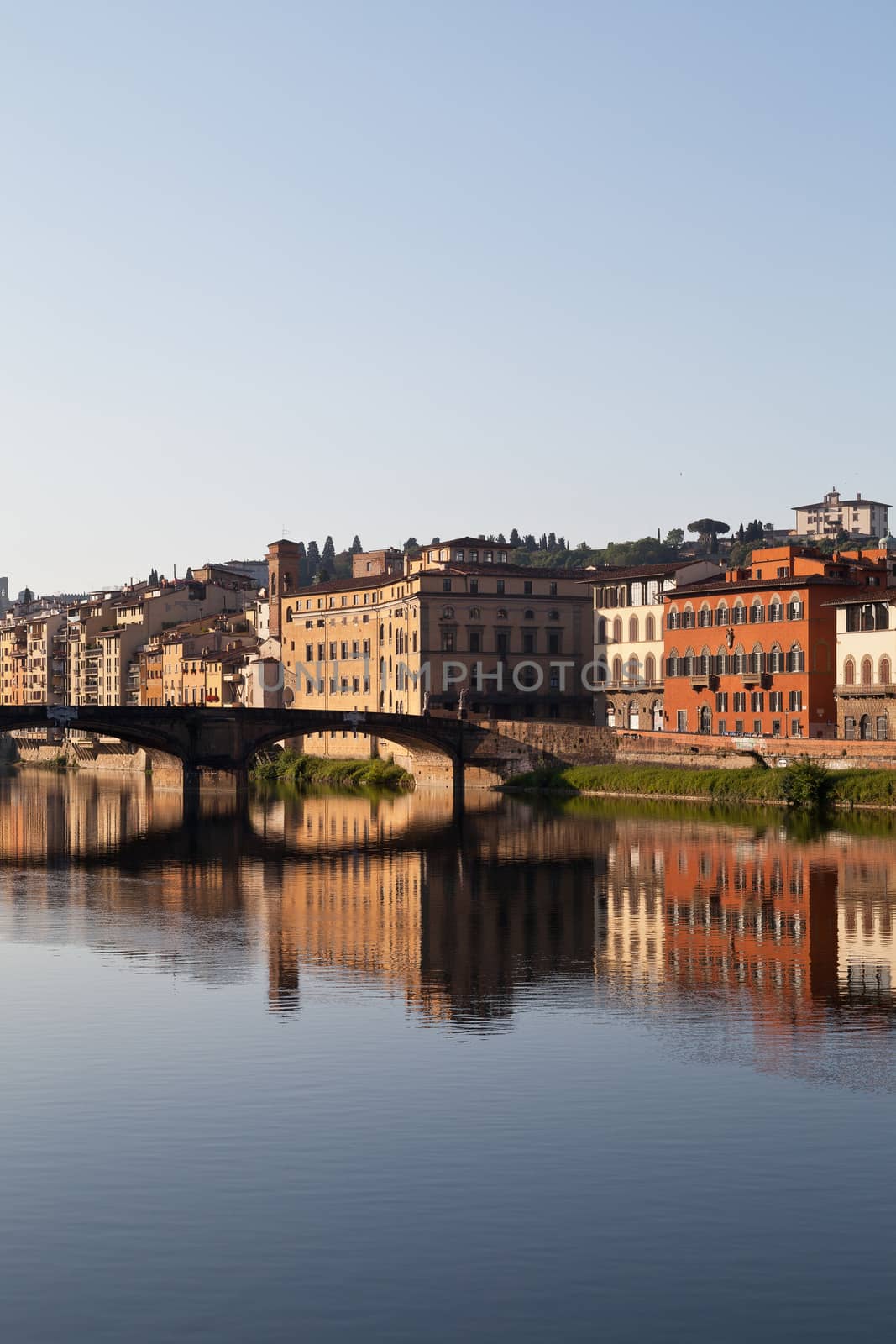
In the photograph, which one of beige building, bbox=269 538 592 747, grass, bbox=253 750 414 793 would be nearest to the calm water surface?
grass, bbox=253 750 414 793

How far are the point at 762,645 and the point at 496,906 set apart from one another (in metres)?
48.5

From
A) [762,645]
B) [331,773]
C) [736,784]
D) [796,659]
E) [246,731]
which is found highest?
[762,645]

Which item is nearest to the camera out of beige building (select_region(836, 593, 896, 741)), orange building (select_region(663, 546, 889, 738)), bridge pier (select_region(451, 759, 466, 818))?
beige building (select_region(836, 593, 896, 741))

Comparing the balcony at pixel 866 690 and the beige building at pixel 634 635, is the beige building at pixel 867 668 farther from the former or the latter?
the beige building at pixel 634 635

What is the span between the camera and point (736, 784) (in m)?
86.4

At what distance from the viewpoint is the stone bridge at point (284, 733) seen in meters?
104

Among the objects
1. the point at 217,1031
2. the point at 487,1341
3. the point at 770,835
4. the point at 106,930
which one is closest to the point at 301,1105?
the point at 217,1031

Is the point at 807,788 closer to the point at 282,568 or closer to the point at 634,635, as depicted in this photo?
the point at 634,635

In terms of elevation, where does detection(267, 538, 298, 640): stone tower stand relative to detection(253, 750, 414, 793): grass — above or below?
above

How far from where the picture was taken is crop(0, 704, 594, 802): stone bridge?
104 metres

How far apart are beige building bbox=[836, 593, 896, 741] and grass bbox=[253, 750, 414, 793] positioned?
105ft

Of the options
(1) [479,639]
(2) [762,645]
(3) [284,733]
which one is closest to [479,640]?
(1) [479,639]

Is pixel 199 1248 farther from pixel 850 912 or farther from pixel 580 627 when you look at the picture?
pixel 580 627

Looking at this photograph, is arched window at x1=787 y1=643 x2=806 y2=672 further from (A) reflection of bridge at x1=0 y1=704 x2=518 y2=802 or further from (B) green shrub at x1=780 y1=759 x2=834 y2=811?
(A) reflection of bridge at x1=0 y1=704 x2=518 y2=802
